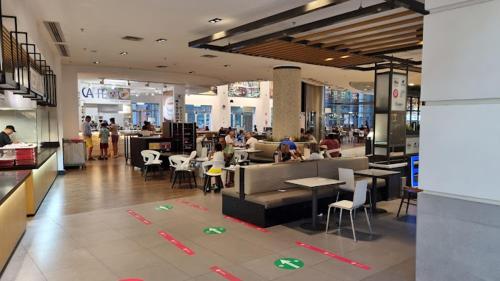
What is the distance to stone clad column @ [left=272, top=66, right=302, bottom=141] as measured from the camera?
1209cm

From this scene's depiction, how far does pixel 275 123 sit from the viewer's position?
1241 cm

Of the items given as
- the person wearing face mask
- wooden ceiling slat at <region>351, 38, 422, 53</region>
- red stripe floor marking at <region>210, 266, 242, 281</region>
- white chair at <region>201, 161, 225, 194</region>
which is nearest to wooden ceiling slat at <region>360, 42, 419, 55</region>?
wooden ceiling slat at <region>351, 38, 422, 53</region>

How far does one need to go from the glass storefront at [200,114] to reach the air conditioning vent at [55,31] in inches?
642

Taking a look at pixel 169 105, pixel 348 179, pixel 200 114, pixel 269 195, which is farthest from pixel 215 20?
pixel 200 114

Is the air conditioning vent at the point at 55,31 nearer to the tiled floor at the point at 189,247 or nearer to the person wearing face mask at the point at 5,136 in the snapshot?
the person wearing face mask at the point at 5,136

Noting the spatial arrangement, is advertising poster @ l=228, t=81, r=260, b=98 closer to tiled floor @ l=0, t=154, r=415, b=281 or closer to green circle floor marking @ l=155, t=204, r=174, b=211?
green circle floor marking @ l=155, t=204, r=174, b=211

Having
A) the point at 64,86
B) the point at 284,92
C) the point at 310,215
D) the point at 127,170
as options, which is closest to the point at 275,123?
the point at 284,92

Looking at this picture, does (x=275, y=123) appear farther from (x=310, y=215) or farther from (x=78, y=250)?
(x=78, y=250)

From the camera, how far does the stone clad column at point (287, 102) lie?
39.7 ft

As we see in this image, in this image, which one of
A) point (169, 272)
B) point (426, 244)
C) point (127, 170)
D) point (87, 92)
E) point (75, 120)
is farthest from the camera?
point (87, 92)

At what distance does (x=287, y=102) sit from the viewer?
12070 mm

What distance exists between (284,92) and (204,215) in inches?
273

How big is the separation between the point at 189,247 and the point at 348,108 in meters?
26.4

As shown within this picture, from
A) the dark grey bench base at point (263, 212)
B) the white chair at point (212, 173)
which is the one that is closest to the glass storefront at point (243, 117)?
the white chair at point (212, 173)
